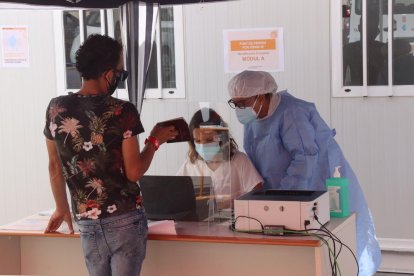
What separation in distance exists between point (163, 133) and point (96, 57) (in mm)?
385

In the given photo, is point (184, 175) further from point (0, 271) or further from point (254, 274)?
point (0, 271)

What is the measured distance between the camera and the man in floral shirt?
2279mm

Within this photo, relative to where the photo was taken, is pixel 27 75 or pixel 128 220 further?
pixel 27 75

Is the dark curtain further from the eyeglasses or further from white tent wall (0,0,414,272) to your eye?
white tent wall (0,0,414,272)

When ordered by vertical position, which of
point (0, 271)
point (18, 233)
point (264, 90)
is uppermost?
point (264, 90)

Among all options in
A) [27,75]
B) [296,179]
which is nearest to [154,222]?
[296,179]

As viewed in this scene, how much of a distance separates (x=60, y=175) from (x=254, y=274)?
801 millimetres

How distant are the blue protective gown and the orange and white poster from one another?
1006 mm

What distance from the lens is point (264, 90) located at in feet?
10.9

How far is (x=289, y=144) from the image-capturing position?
3312 millimetres

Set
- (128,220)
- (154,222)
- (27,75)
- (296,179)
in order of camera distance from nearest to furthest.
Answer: (128,220) → (154,222) → (296,179) → (27,75)

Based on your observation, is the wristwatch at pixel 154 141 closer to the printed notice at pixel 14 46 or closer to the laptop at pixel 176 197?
the laptop at pixel 176 197

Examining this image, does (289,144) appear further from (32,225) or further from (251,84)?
(32,225)

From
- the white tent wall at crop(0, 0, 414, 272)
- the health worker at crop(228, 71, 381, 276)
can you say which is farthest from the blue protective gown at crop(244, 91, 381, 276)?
the white tent wall at crop(0, 0, 414, 272)
